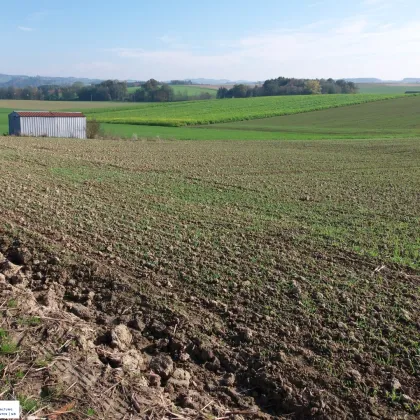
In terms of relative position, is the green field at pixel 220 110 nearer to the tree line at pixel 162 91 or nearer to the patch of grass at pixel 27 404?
the tree line at pixel 162 91

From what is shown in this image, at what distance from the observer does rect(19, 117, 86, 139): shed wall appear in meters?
38.0

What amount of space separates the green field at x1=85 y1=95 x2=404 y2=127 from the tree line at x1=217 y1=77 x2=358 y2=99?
47.8 ft

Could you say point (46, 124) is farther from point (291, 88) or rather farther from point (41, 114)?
point (291, 88)

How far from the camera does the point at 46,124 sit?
1522 inches

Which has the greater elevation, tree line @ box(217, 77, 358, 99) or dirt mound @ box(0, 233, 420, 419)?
tree line @ box(217, 77, 358, 99)

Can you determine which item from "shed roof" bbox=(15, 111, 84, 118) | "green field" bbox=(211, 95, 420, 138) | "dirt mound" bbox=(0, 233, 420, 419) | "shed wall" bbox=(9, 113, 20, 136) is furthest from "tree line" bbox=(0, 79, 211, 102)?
"dirt mound" bbox=(0, 233, 420, 419)

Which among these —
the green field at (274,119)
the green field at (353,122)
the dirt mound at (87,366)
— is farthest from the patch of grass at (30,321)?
the green field at (353,122)

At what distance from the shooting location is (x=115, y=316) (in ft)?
24.2

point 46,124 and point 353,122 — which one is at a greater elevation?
point 46,124

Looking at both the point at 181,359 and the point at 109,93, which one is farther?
the point at 109,93

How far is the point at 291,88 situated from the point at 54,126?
75.5m

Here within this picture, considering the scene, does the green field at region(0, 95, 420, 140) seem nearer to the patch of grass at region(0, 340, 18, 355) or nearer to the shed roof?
the shed roof

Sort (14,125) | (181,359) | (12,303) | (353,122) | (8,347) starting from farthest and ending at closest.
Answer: (353,122) < (14,125) < (12,303) < (181,359) < (8,347)

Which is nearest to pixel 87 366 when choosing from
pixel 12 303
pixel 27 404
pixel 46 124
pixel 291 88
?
pixel 27 404
